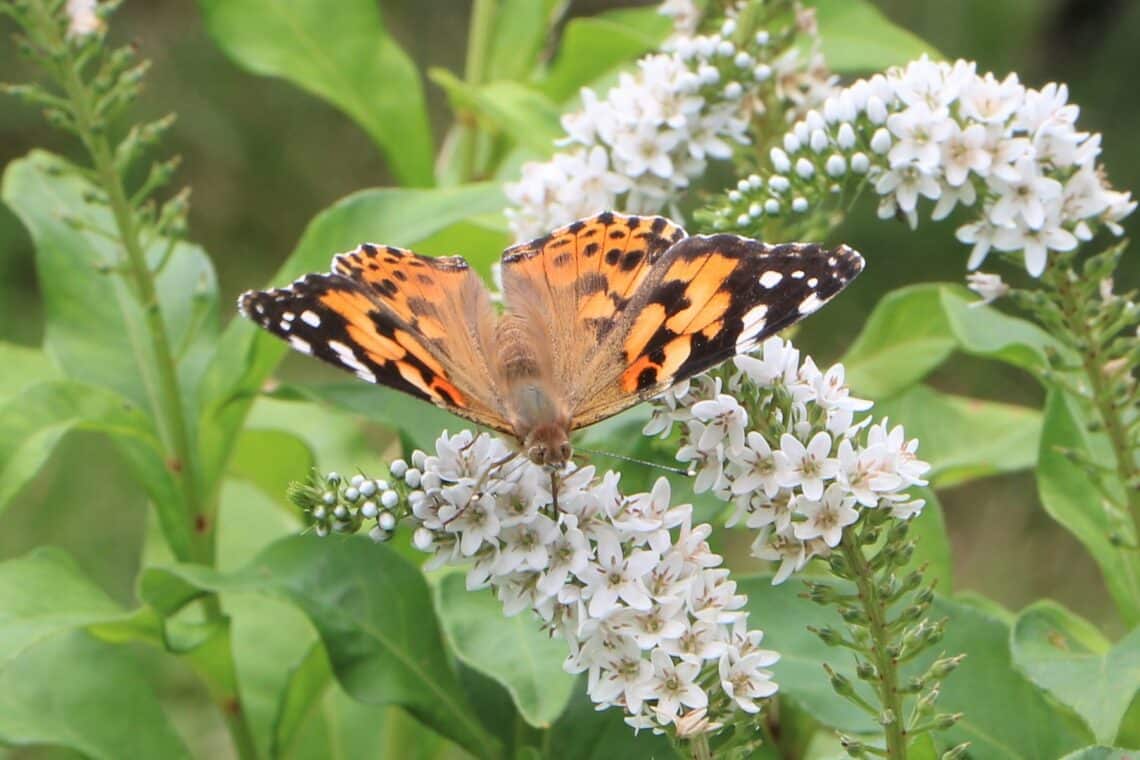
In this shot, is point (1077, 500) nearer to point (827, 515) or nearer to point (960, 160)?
point (960, 160)

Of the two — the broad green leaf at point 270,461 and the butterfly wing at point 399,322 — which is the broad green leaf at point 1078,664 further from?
the broad green leaf at point 270,461

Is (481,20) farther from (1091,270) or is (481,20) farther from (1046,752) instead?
(1046,752)

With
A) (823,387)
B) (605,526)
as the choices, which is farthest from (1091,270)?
(605,526)

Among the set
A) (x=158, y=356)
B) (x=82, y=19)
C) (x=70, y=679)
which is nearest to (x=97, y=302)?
(x=158, y=356)

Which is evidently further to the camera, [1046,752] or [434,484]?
[1046,752]

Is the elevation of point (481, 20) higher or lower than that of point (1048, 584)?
higher

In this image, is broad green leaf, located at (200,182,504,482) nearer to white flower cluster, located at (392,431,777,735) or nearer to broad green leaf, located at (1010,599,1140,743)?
white flower cluster, located at (392,431,777,735)

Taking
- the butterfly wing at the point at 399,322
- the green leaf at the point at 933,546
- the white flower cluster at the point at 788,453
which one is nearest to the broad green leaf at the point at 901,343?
the green leaf at the point at 933,546
